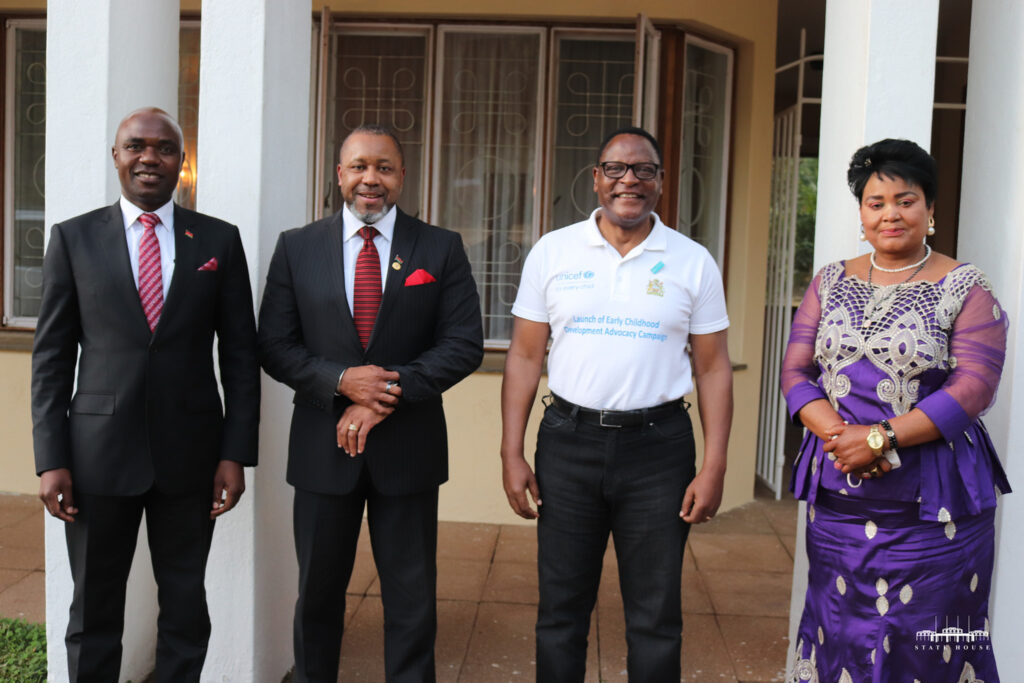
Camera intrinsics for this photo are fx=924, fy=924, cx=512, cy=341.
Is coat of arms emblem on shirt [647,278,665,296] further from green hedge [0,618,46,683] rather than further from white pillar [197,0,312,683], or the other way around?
green hedge [0,618,46,683]

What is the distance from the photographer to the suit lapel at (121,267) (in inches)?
110

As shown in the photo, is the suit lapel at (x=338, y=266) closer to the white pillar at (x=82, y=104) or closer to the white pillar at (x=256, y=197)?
the white pillar at (x=256, y=197)

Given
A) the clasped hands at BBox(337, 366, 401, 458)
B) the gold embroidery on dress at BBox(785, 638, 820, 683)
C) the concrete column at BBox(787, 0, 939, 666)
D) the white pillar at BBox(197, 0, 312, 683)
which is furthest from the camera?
the white pillar at BBox(197, 0, 312, 683)

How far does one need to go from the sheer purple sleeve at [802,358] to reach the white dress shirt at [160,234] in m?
1.94

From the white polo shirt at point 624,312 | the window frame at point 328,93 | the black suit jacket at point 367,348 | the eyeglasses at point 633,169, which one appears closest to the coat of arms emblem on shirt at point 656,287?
the white polo shirt at point 624,312

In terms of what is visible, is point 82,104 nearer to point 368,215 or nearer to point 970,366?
point 368,215

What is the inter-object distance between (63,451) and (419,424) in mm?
1071

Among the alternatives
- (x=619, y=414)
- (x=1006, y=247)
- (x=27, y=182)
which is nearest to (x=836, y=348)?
(x=619, y=414)

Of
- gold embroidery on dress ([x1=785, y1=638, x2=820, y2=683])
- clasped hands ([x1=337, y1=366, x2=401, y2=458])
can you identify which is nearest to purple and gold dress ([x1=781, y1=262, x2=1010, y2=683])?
gold embroidery on dress ([x1=785, y1=638, x2=820, y2=683])

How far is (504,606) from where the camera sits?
14.6 ft

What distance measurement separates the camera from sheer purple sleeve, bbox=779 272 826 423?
2.82 meters

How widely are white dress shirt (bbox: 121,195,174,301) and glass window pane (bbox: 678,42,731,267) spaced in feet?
12.4

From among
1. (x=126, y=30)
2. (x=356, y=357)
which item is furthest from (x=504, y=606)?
(x=126, y=30)

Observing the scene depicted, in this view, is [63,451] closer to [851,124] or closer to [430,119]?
[851,124]
